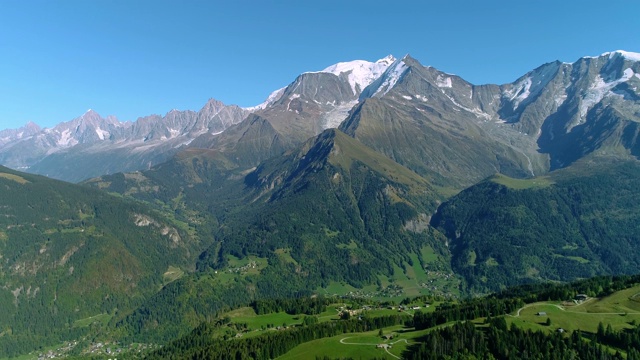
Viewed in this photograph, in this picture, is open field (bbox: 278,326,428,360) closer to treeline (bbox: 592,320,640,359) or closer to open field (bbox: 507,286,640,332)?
open field (bbox: 507,286,640,332)

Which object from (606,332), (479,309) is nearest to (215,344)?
(479,309)

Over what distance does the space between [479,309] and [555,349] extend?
1947 inches

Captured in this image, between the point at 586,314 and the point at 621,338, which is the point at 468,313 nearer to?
the point at 586,314

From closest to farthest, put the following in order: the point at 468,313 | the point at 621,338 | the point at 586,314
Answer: the point at 621,338
the point at 586,314
the point at 468,313

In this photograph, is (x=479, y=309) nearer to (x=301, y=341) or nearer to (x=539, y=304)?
(x=539, y=304)

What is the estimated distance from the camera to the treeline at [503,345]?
139m

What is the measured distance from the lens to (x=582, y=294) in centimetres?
19562

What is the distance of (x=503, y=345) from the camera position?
14538 cm

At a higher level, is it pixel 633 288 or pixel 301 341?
pixel 633 288

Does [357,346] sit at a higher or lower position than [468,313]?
lower

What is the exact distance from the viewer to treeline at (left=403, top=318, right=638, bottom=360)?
138625 millimetres

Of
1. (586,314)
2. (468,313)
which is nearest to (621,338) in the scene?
(586,314)

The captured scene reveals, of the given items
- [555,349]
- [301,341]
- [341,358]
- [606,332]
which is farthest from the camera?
[301,341]

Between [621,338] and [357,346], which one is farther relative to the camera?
[357,346]
